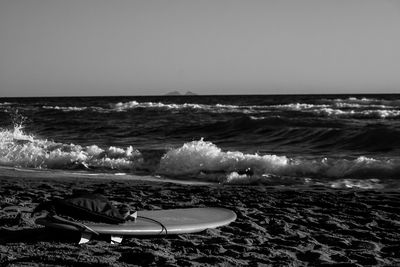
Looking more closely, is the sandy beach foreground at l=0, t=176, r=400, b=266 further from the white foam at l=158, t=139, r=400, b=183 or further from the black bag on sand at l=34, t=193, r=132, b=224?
the white foam at l=158, t=139, r=400, b=183

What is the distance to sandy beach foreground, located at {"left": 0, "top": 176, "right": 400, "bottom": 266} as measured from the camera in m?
→ 3.63

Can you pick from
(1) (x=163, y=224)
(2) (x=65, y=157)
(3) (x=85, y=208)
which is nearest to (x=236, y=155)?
(2) (x=65, y=157)

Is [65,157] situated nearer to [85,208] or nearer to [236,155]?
[236,155]

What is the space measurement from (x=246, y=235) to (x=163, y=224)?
2.40ft

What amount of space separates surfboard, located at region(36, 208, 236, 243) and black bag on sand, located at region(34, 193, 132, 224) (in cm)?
7

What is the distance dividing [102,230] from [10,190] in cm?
300

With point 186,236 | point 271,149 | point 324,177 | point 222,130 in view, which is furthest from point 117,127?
point 186,236

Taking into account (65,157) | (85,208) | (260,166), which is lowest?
(65,157)

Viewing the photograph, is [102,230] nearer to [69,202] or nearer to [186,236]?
[69,202]

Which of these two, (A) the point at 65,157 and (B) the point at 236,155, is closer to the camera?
(B) the point at 236,155

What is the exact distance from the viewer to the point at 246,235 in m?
4.44

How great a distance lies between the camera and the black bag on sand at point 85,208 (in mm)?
3994

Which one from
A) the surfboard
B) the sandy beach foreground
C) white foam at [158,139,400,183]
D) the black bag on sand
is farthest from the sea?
the black bag on sand

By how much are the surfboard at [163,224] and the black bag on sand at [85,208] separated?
72 mm
